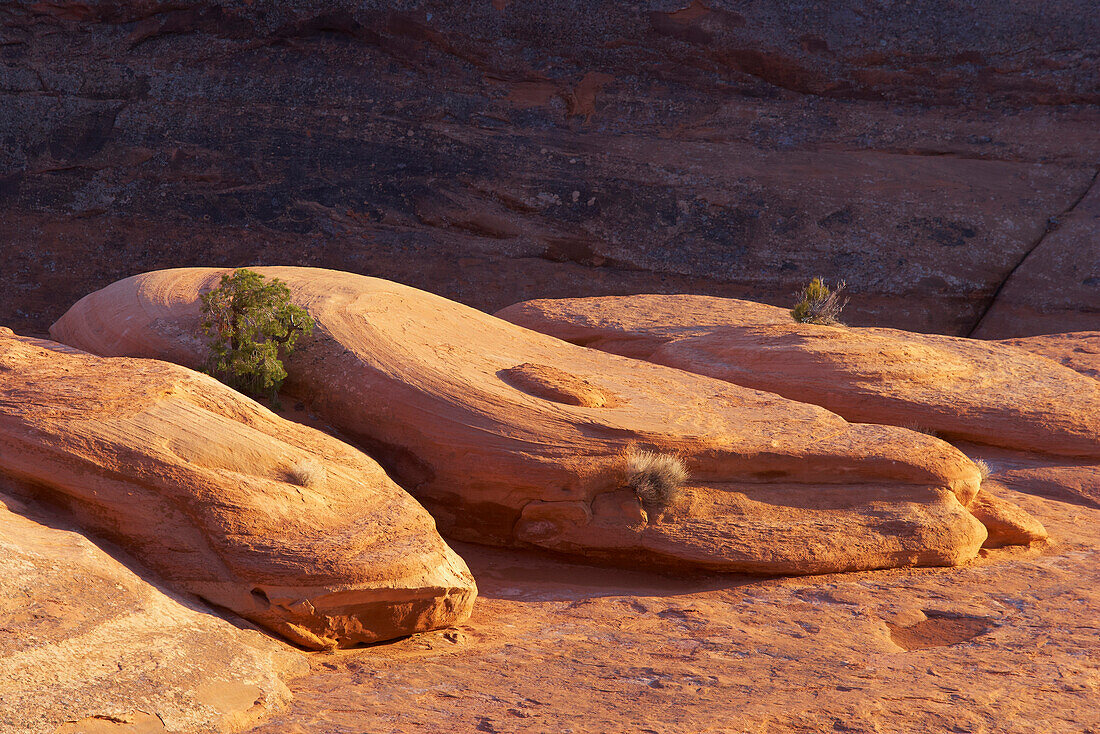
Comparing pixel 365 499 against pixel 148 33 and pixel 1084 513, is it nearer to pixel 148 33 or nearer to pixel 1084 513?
pixel 1084 513

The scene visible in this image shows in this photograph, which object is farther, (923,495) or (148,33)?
(148,33)

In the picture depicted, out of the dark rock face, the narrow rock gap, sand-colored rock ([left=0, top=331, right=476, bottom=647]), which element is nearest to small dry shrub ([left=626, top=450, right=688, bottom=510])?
sand-colored rock ([left=0, top=331, right=476, bottom=647])

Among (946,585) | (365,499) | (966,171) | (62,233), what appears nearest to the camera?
(365,499)

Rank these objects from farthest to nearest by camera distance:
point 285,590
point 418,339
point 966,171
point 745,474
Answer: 1. point 966,171
2. point 418,339
3. point 745,474
4. point 285,590

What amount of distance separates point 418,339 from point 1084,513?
551cm

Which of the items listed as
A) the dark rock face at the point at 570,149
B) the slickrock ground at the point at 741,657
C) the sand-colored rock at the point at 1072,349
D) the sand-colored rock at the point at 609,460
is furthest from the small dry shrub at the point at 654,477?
the dark rock face at the point at 570,149

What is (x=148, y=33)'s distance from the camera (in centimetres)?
1560

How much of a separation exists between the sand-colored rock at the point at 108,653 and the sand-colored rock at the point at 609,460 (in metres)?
1.91

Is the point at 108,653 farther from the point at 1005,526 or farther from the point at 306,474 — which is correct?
the point at 1005,526

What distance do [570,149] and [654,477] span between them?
10.5 m

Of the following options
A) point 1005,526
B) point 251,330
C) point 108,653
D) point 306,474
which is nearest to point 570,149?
point 251,330

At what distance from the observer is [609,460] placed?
20.3 feet

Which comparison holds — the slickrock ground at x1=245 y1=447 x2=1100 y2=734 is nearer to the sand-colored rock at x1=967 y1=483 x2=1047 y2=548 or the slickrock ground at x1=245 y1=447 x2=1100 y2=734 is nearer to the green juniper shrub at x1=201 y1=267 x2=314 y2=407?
the sand-colored rock at x1=967 y1=483 x2=1047 y2=548

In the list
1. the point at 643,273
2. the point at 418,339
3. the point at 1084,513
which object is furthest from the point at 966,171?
the point at 418,339
